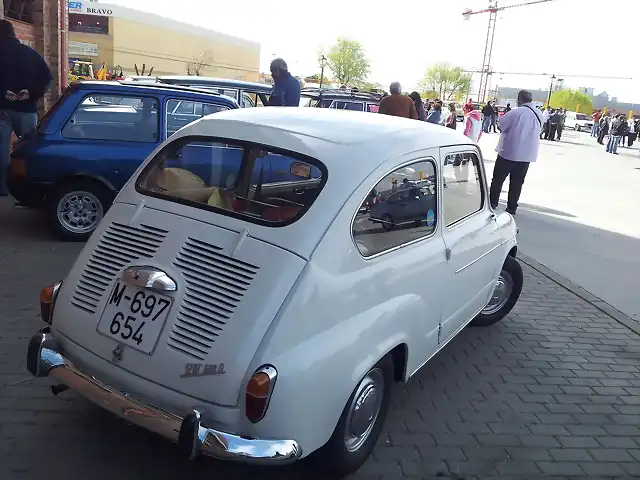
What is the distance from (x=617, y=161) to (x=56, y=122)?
2043 centimetres

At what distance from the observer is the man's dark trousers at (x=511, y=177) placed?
31.7 ft

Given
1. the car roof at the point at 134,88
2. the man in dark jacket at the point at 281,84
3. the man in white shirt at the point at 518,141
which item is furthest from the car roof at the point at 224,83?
the man in white shirt at the point at 518,141

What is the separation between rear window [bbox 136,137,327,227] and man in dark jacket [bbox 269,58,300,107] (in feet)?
19.6

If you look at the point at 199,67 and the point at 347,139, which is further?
the point at 199,67

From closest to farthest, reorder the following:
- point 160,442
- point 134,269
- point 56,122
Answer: point 134,269
point 160,442
point 56,122

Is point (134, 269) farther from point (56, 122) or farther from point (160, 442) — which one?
point (56, 122)

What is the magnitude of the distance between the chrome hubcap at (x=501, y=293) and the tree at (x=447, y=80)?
106 metres

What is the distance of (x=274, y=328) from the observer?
252cm

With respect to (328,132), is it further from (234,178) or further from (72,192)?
(72,192)

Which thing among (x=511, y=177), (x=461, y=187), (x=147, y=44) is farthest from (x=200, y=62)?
(x=461, y=187)

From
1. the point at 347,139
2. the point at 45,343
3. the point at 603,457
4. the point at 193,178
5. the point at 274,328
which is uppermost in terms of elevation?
the point at 347,139

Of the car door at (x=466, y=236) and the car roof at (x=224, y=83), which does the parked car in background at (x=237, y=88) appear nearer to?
the car roof at (x=224, y=83)

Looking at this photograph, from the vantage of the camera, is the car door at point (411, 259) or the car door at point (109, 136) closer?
the car door at point (411, 259)

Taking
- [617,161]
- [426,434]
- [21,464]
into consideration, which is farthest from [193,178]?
[617,161]
